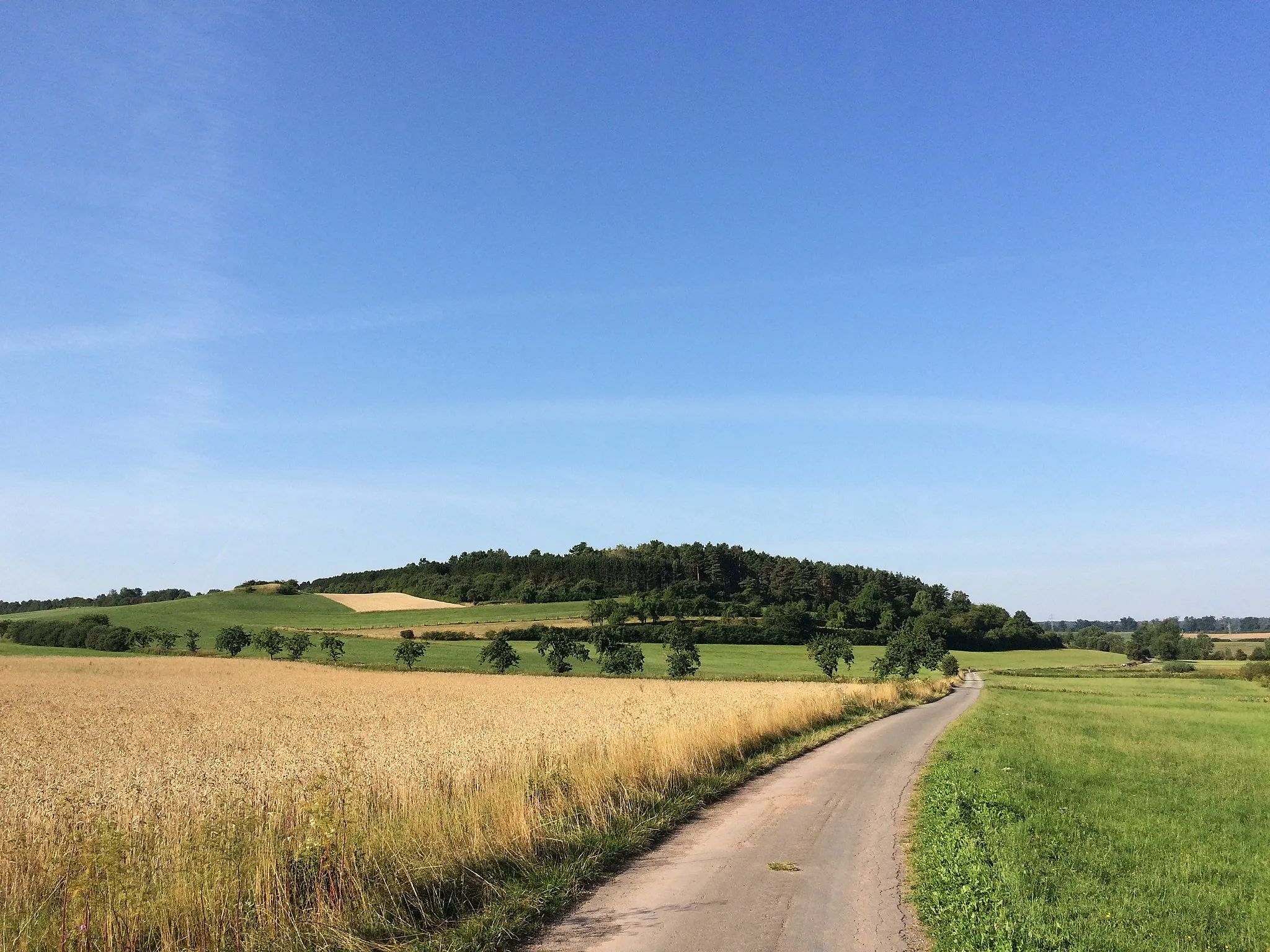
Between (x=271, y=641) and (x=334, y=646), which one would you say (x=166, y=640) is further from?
(x=334, y=646)

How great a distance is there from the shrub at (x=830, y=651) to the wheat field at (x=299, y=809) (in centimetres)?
5366

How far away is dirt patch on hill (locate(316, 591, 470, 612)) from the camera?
13325 cm

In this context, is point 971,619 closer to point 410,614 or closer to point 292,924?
point 410,614

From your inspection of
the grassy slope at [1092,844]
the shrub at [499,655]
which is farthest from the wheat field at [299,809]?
the shrub at [499,655]

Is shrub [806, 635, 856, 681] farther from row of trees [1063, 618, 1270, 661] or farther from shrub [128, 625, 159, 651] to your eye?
row of trees [1063, 618, 1270, 661]

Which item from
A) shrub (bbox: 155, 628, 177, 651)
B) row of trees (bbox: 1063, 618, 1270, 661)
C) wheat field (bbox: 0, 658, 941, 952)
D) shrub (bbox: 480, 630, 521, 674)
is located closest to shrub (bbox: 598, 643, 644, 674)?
shrub (bbox: 480, 630, 521, 674)

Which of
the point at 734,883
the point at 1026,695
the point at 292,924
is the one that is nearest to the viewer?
the point at 292,924

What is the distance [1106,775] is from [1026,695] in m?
45.4

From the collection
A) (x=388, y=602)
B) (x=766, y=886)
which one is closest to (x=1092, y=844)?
(x=766, y=886)

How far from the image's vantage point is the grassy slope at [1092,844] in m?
8.81

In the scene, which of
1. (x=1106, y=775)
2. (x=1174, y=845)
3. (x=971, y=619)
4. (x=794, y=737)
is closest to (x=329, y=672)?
(x=794, y=737)

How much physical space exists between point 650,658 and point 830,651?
23.9 m

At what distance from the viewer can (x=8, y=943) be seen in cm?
730

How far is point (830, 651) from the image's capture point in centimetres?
8150
